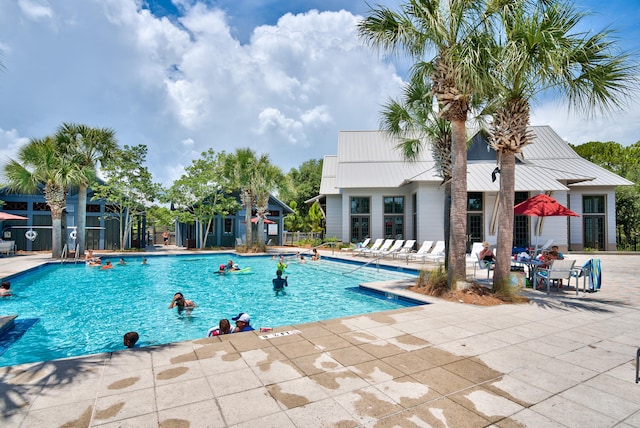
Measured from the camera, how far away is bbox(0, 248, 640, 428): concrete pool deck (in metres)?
2.72

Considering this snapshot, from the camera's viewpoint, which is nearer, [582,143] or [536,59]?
[536,59]

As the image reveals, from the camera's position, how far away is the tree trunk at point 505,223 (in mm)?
7500

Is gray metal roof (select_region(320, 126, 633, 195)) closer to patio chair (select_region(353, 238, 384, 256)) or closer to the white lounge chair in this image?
patio chair (select_region(353, 238, 384, 256))

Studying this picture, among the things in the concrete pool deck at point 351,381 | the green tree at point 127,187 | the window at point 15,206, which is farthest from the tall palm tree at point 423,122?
the window at point 15,206

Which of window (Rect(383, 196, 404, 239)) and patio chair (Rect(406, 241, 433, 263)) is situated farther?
window (Rect(383, 196, 404, 239))

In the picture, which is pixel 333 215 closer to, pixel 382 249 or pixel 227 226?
pixel 382 249

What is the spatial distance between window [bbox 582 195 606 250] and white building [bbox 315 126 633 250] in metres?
0.05

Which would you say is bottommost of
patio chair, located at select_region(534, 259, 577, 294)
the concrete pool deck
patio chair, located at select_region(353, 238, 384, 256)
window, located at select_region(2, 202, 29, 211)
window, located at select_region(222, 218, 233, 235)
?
the concrete pool deck

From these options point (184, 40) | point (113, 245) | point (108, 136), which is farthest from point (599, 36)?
point (113, 245)

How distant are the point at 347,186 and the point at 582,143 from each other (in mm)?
28695

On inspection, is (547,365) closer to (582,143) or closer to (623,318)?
(623,318)

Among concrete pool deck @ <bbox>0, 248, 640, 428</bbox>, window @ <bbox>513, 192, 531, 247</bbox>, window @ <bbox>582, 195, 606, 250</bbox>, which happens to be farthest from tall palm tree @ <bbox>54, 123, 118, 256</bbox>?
window @ <bbox>582, 195, 606, 250</bbox>

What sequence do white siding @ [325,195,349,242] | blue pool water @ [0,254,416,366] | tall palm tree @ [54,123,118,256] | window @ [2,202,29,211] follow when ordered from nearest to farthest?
blue pool water @ [0,254,416,366] → tall palm tree @ [54,123,118,256] → window @ [2,202,29,211] → white siding @ [325,195,349,242]

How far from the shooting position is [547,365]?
3.78 meters
